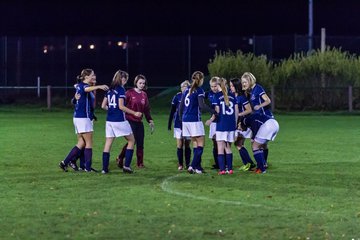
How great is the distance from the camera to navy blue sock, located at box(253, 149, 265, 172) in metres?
13.9

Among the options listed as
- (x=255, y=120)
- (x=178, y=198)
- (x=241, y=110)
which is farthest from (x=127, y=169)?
(x=178, y=198)

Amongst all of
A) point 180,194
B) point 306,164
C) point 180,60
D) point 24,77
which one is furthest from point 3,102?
point 180,194

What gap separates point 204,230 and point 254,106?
5.30 meters

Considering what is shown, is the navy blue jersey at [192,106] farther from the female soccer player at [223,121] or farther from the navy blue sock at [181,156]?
the navy blue sock at [181,156]

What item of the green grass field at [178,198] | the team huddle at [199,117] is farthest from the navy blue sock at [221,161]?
the green grass field at [178,198]

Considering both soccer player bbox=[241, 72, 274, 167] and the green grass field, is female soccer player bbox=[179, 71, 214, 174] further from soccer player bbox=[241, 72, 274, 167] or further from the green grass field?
soccer player bbox=[241, 72, 274, 167]

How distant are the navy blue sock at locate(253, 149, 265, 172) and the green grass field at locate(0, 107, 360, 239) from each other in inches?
9.2

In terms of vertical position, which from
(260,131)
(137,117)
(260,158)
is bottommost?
(260,158)

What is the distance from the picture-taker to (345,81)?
1452 inches

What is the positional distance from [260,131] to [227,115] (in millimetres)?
648

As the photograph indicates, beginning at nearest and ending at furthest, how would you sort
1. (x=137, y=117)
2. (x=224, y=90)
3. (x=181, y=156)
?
(x=224, y=90)
(x=181, y=156)
(x=137, y=117)

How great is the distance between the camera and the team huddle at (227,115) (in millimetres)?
13875

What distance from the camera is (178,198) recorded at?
11.2 meters

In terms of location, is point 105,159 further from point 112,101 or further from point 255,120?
point 255,120
